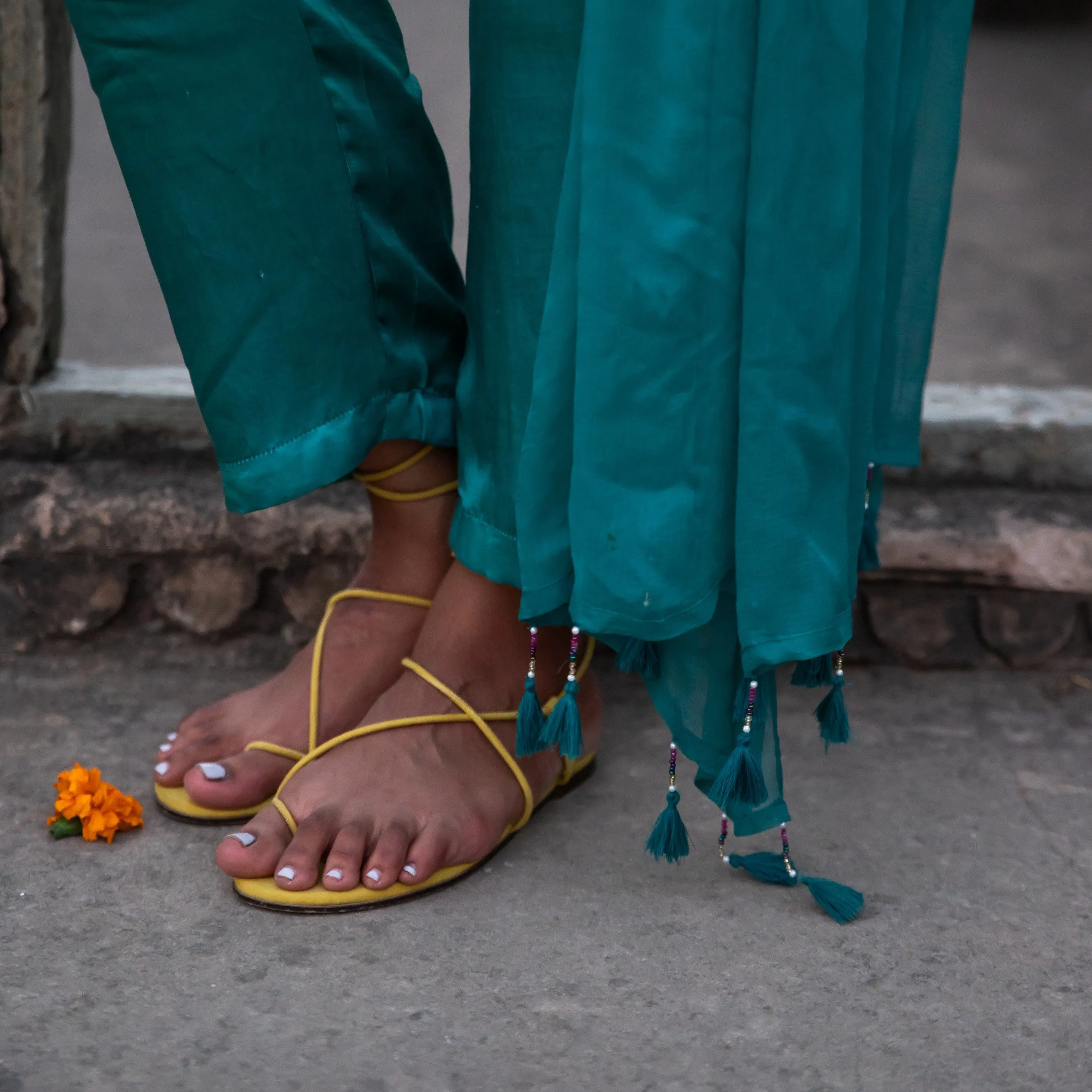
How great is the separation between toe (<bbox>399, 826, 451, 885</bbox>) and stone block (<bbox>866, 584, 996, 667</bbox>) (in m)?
0.64

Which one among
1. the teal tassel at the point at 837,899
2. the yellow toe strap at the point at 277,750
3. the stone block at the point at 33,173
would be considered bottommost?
the teal tassel at the point at 837,899

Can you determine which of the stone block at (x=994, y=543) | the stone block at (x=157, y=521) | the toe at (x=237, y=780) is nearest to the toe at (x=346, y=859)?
the toe at (x=237, y=780)

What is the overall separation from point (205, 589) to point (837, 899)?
80 centimetres

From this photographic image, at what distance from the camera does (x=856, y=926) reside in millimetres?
1027

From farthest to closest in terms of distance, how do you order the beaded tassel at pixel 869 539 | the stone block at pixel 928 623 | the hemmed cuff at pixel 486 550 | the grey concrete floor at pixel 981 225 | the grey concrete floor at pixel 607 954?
the grey concrete floor at pixel 981 225, the stone block at pixel 928 623, the beaded tassel at pixel 869 539, the hemmed cuff at pixel 486 550, the grey concrete floor at pixel 607 954

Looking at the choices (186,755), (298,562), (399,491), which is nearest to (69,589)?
(298,562)

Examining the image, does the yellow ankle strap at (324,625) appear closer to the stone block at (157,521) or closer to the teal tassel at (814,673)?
the stone block at (157,521)

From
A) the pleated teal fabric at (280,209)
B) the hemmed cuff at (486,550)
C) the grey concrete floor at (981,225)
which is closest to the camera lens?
the pleated teal fabric at (280,209)

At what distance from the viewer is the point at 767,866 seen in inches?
42.3

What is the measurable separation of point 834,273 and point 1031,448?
25.0 inches

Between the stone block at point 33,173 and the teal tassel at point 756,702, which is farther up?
the stone block at point 33,173

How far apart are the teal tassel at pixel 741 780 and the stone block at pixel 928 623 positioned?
539mm

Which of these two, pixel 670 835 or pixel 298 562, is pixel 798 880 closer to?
pixel 670 835

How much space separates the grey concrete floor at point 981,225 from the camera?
8.30 ft
